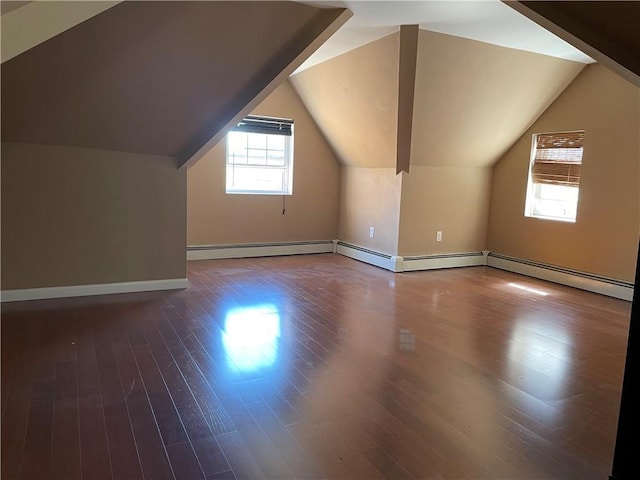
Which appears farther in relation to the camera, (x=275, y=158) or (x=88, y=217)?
(x=275, y=158)

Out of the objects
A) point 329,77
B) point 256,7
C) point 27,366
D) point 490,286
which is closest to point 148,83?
point 256,7

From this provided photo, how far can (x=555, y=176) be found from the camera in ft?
17.0

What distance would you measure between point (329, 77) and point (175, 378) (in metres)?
3.66

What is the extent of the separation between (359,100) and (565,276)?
2880 mm

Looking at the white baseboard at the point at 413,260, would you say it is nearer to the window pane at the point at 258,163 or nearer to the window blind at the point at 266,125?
the window pane at the point at 258,163

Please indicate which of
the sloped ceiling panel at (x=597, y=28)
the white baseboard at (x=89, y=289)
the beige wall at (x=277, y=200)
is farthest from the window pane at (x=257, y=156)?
the sloped ceiling panel at (x=597, y=28)

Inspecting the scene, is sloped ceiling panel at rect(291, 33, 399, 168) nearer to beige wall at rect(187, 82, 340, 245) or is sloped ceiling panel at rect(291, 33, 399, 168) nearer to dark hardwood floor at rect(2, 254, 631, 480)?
beige wall at rect(187, 82, 340, 245)

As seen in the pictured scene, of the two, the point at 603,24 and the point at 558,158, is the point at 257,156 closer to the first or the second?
the point at 558,158

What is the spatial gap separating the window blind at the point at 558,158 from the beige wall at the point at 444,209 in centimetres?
67

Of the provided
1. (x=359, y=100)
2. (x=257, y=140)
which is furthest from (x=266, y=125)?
(x=359, y=100)

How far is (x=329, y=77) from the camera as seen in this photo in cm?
507

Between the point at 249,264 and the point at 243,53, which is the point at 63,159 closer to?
the point at 243,53

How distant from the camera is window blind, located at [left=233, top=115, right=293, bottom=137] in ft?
18.8

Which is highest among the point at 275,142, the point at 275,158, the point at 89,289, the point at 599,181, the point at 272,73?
the point at 272,73
